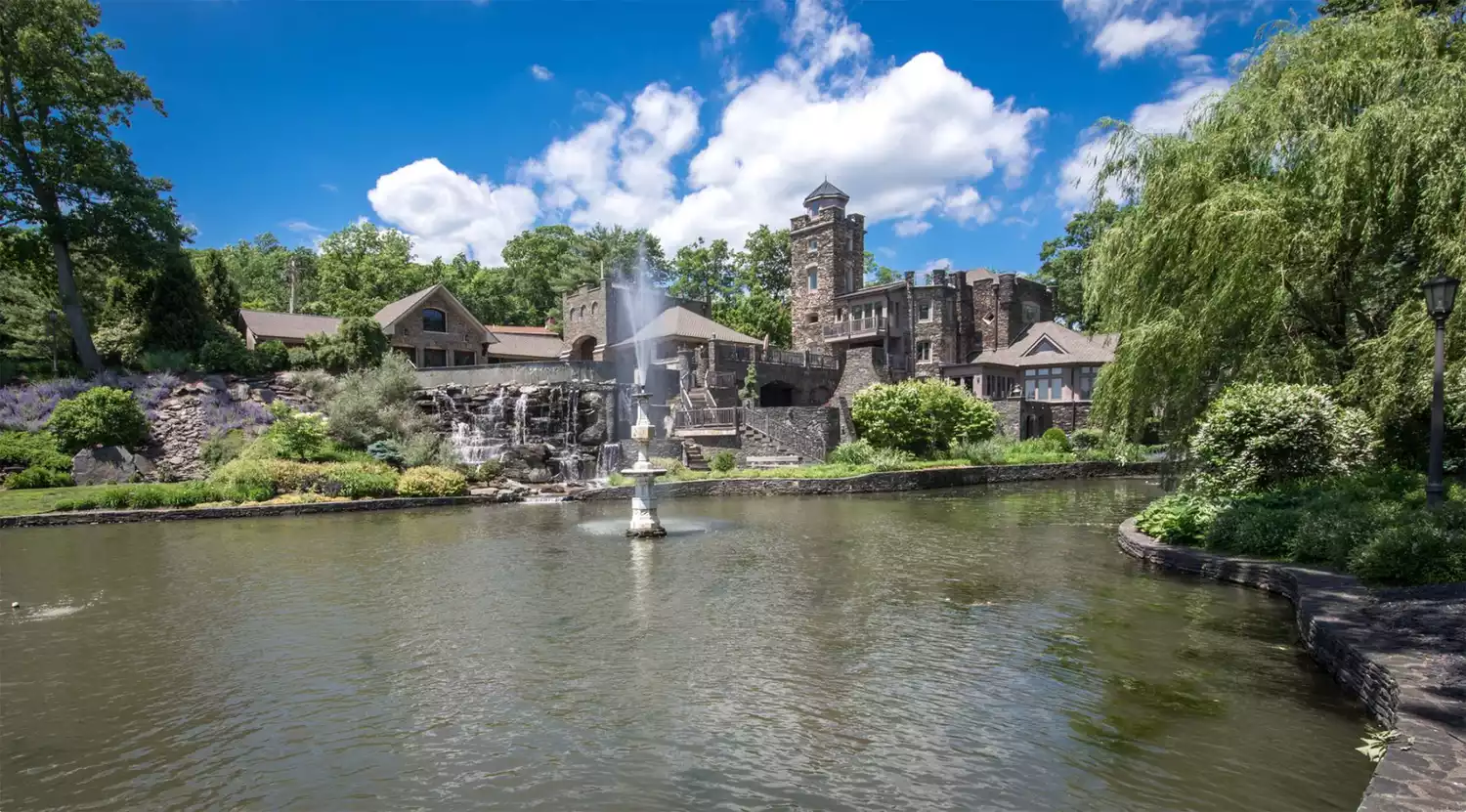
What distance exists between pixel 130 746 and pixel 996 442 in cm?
3306

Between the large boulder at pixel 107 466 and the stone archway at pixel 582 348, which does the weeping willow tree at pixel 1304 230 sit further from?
the stone archway at pixel 582 348

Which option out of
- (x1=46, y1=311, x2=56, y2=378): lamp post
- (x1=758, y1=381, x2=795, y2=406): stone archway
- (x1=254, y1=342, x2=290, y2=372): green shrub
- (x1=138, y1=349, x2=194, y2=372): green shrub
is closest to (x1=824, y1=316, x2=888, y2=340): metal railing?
(x1=758, y1=381, x2=795, y2=406): stone archway

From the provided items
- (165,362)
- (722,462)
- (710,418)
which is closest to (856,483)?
(722,462)

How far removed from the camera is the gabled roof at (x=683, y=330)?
4350 centimetres

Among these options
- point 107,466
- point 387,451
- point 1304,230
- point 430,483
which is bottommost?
point 430,483

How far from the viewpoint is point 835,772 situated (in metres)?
5.39

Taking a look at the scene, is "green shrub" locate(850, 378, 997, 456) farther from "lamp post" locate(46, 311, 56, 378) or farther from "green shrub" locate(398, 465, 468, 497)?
"lamp post" locate(46, 311, 56, 378)

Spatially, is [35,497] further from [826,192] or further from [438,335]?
[826,192]

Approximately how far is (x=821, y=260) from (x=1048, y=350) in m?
→ 16.1

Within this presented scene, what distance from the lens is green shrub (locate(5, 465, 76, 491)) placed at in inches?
866

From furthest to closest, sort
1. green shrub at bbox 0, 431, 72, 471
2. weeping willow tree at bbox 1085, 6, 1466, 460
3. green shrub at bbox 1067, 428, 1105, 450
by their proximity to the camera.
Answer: green shrub at bbox 1067, 428, 1105, 450, green shrub at bbox 0, 431, 72, 471, weeping willow tree at bbox 1085, 6, 1466, 460

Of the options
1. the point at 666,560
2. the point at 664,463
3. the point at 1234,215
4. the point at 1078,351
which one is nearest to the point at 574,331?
the point at 664,463

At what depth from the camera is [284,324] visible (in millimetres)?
39688

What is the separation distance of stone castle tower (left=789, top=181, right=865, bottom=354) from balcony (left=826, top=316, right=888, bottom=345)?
0.86m
